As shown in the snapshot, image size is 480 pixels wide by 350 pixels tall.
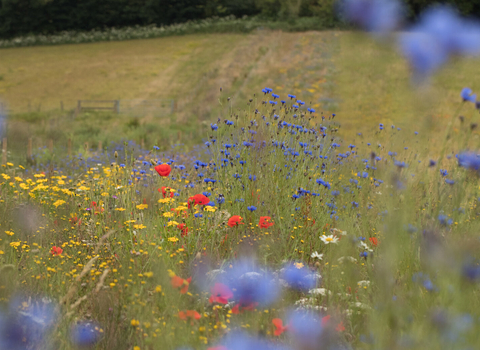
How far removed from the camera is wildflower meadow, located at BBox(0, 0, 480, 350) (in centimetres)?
162

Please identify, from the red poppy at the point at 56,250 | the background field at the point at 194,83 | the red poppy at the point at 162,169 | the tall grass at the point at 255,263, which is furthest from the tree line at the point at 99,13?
the red poppy at the point at 56,250

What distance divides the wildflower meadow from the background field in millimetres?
496

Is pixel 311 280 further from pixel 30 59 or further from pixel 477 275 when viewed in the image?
pixel 30 59

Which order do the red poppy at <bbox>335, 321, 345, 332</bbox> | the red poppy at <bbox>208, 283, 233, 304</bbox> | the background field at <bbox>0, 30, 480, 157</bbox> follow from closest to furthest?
the red poppy at <bbox>335, 321, 345, 332</bbox>
the red poppy at <bbox>208, 283, 233, 304</bbox>
the background field at <bbox>0, 30, 480, 157</bbox>

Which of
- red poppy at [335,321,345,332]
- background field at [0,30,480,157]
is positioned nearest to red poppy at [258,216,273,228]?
red poppy at [335,321,345,332]

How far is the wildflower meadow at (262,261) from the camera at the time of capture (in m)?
1.62

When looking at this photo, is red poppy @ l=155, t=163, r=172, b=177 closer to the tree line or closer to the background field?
the background field

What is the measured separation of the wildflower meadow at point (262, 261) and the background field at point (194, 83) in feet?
1.63

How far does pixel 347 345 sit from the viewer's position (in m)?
1.84

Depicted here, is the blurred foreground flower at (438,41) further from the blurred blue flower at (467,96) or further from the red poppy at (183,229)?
the red poppy at (183,229)

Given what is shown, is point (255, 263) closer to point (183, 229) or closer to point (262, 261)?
point (262, 261)

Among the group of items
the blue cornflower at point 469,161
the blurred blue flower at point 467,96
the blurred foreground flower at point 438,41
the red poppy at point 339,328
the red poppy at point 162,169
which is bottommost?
the red poppy at point 339,328

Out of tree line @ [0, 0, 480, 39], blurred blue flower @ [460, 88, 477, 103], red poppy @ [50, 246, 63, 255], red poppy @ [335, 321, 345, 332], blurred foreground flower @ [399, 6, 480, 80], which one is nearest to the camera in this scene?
blurred foreground flower @ [399, 6, 480, 80]

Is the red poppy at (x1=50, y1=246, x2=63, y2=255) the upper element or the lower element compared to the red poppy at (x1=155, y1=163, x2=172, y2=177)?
lower
